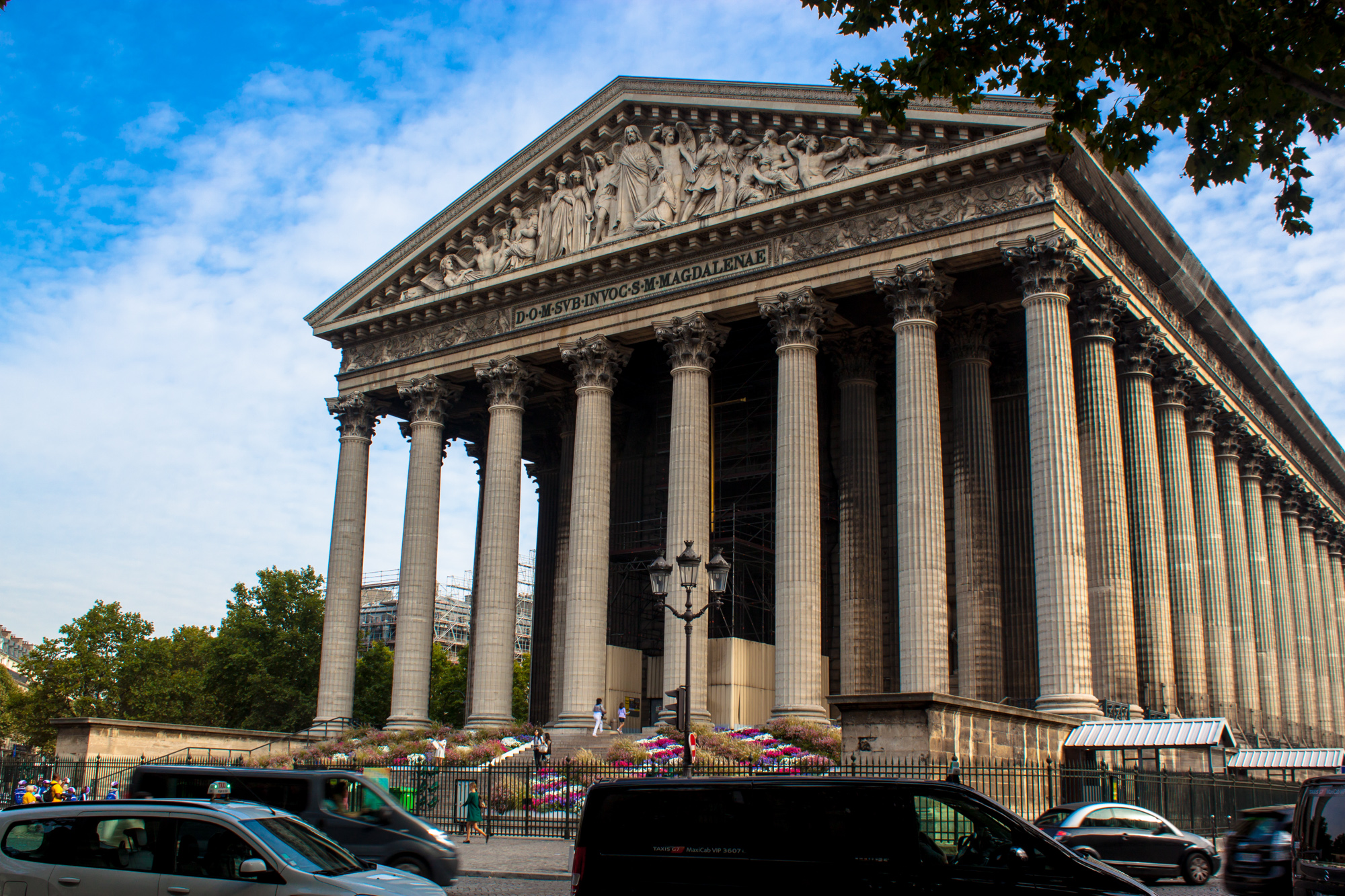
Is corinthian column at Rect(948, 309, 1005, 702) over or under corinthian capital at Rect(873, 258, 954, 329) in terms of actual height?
under

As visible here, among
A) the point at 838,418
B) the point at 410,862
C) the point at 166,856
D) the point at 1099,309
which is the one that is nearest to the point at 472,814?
the point at 410,862

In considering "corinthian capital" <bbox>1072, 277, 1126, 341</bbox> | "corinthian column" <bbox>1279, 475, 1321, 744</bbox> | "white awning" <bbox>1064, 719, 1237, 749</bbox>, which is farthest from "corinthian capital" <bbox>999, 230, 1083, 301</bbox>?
"corinthian column" <bbox>1279, 475, 1321, 744</bbox>

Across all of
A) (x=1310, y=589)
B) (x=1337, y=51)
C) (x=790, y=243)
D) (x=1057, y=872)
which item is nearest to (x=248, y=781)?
(x=1057, y=872)

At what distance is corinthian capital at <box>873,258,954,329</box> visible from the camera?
32.2 m

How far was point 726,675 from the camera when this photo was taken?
36.5 metres

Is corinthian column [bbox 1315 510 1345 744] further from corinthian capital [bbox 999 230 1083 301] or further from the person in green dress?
the person in green dress

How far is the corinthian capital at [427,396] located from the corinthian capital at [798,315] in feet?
44.5

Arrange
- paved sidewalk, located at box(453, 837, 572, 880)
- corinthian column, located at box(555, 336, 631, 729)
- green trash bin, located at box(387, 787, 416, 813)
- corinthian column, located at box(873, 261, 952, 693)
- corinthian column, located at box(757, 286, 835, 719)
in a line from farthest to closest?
1. corinthian column, located at box(555, 336, 631, 729)
2. corinthian column, located at box(757, 286, 835, 719)
3. corinthian column, located at box(873, 261, 952, 693)
4. green trash bin, located at box(387, 787, 416, 813)
5. paved sidewalk, located at box(453, 837, 572, 880)

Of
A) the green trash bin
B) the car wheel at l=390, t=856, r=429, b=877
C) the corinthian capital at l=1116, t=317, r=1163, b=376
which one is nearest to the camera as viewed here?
the car wheel at l=390, t=856, r=429, b=877

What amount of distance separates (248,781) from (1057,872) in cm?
1195

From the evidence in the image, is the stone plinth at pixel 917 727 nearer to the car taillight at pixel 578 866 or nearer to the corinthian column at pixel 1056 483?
the corinthian column at pixel 1056 483

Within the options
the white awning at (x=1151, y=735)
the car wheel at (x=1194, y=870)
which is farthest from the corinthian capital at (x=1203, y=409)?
the car wheel at (x=1194, y=870)

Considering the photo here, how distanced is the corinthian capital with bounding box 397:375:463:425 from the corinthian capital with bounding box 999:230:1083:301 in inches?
812

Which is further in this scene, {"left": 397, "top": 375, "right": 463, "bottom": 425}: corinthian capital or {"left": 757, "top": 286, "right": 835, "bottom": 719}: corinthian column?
{"left": 397, "top": 375, "right": 463, "bottom": 425}: corinthian capital
